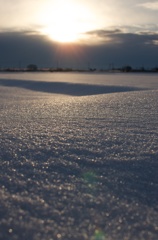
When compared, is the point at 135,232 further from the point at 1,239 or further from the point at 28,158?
the point at 28,158

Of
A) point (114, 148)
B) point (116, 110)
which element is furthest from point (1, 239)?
point (116, 110)

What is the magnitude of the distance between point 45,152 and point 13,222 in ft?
2.16

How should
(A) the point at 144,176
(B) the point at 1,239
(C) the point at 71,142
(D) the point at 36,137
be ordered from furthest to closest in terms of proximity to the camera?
(D) the point at 36,137, (C) the point at 71,142, (A) the point at 144,176, (B) the point at 1,239

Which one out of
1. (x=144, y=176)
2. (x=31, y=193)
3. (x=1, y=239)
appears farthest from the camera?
(x=144, y=176)

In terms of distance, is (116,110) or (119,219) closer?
(119,219)

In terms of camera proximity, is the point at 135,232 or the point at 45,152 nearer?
the point at 135,232

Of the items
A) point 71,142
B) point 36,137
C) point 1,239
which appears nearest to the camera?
point 1,239

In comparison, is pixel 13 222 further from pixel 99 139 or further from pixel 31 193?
pixel 99 139

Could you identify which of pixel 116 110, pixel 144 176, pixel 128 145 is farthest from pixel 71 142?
pixel 116 110

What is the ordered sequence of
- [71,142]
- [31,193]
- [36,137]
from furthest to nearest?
[36,137], [71,142], [31,193]

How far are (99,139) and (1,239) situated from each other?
103 cm

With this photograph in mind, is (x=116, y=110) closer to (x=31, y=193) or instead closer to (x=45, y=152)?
(x=45, y=152)

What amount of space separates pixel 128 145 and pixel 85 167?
1.32ft

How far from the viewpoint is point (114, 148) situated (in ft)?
5.35
